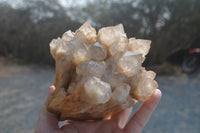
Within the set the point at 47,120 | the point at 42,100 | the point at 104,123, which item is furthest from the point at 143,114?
the point at 42,100

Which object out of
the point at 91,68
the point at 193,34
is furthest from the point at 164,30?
the point at 91,68

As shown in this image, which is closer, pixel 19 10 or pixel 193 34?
pixel 193 34

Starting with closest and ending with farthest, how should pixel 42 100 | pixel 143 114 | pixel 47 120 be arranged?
1. pixel 47 120
2. pixel 143 114
3. pixel 42 100

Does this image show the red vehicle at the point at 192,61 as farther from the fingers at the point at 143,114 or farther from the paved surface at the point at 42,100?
the fingers at the point at 143,114

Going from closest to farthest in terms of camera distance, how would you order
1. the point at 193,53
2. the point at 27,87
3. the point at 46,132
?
the point at 46,132, the point at 27,87, the point at 193,53

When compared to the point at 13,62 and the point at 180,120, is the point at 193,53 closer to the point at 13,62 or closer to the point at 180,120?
the point at 180,120

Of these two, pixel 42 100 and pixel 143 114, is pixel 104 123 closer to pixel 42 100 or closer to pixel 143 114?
pixel 143 114

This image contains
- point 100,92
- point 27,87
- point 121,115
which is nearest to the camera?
point 100,92
